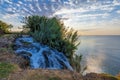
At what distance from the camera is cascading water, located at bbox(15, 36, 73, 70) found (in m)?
7.94

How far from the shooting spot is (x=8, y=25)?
1597 cm

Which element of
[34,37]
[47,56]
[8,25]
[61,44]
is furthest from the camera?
[8,25]

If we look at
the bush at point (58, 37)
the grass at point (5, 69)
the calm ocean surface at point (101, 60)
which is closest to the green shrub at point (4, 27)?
the bush at point (58, 37)

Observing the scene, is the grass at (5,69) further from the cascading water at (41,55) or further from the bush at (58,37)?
the bush at (58,37)

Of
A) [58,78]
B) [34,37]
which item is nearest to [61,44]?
[34,37]

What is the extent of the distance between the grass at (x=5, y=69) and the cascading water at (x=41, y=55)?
156 cm

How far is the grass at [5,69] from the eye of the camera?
5.18 m

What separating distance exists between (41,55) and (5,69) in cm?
302

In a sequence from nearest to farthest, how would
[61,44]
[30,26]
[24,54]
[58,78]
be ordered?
[58,78], [24,54], [61,44], [30,26]

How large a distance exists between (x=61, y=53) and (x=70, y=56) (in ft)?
1.86

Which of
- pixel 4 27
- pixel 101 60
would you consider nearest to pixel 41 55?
pixel 4 27

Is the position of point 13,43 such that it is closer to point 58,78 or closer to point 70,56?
point 70,56

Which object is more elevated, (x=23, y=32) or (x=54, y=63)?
(x=23, y=32)

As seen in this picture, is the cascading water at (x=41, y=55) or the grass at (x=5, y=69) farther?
the cascading water at (x=41, y=55)
